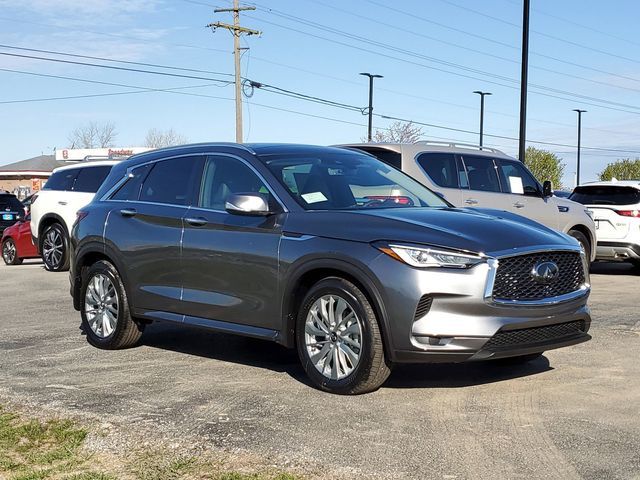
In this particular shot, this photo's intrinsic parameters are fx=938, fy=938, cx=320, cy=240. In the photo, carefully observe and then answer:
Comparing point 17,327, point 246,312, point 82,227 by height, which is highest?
point 82,227

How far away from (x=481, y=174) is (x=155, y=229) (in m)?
6.26

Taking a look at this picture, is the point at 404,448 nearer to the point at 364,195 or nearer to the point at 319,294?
the point at 319,294

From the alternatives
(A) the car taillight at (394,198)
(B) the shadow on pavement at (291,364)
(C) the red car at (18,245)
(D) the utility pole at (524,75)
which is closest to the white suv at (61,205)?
(C) the red car at (18,245)

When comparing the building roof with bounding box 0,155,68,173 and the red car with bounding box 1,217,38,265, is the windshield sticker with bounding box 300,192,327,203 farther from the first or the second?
the building roof with bounding box 0,155,68,173

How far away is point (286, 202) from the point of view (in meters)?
6.82

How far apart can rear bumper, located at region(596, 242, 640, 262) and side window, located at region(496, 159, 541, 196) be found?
7.83 ft

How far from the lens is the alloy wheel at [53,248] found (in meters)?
16.6

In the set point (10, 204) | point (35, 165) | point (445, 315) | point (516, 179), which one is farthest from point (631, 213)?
point (35, 165)

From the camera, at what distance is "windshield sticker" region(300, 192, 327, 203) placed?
22.5 ft

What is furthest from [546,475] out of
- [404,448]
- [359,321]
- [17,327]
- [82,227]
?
[17,327]

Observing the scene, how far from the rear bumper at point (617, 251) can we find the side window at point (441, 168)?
13.7 ft

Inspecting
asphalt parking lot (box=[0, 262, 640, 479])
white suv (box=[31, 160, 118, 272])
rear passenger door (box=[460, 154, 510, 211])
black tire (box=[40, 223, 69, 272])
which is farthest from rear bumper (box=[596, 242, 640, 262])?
black tire (box=[40, 223, 69, 272])

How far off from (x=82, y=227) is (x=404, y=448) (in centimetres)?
459

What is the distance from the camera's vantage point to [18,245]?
1958cm
